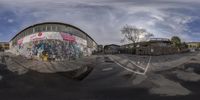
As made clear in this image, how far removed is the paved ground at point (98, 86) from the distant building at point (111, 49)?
1274 mm

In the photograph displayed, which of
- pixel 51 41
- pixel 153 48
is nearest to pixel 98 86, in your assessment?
pixel 51 41

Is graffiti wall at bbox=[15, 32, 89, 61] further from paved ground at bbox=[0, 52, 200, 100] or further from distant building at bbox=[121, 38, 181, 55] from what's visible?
distant building at bbox=[121, 38, 181, 55]

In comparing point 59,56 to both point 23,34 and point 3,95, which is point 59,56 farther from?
point 3,95

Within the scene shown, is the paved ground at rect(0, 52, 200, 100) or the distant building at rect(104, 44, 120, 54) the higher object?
the distant building at rect(104, 44, 120, 54)

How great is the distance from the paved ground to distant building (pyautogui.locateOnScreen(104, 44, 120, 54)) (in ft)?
4.18

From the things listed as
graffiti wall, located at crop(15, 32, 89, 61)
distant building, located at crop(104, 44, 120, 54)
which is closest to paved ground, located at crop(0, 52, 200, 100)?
graffiti wall, located at crop(15, 32, 89, 61)

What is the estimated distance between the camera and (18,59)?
34.8 feet

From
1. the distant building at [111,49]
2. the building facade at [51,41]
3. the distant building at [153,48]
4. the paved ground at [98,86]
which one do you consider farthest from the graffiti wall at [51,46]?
the distant building at [153,48]

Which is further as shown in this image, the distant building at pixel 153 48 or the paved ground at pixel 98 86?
the distant building at pixel 153 48

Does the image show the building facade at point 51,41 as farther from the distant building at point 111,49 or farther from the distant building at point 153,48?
the distant building at point 153,48

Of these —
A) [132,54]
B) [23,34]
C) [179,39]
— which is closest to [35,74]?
[23,34]

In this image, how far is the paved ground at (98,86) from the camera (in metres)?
9.16

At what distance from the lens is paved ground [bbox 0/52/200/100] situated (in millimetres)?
9164

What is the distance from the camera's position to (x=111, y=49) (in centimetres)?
1216
